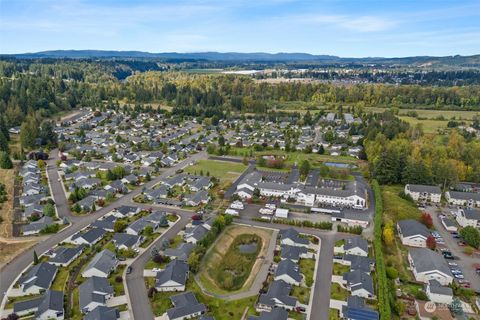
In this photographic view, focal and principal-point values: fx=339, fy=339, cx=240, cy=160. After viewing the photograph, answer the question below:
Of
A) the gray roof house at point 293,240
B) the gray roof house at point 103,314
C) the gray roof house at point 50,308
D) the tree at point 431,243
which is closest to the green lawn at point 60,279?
the gray roof house at point 50,308

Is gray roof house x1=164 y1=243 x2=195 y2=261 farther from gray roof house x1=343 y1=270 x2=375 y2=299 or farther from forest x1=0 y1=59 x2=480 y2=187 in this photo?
forest x1=0 y1=59 x2=480 y2=187

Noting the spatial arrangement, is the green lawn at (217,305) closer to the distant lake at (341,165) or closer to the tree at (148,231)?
the tree at (148,231)

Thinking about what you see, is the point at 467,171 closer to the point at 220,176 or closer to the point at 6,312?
the point at 220,176

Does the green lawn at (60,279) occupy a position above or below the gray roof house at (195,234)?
below

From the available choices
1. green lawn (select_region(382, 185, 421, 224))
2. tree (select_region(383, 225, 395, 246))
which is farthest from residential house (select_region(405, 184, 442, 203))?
tree (select_region(383, 225, 395, 246))

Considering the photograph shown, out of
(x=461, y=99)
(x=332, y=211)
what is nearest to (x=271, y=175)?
(x=332, y=211)

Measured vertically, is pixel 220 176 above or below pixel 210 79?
below
